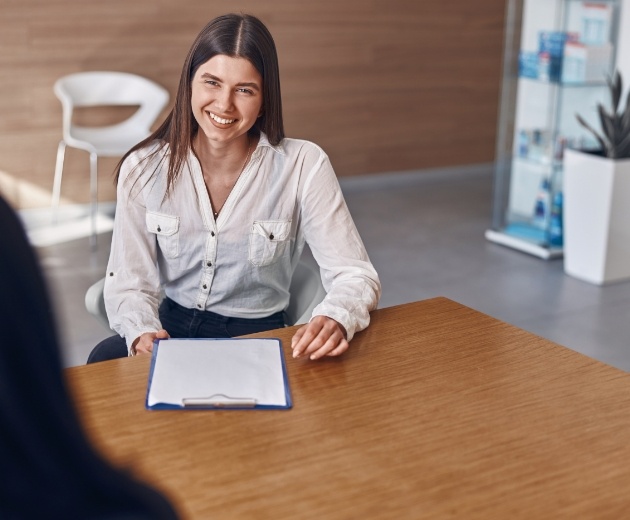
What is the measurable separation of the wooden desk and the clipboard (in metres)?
0.03

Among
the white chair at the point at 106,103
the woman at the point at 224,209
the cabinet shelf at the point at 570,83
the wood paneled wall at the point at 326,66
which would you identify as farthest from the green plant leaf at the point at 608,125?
the woman at the point at 224,209

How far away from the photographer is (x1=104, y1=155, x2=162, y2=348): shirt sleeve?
2090mm

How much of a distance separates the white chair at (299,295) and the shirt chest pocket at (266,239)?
0.17 m

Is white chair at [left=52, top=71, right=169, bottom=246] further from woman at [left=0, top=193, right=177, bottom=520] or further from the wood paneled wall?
woman at [left=0, top=193, right=177, bottom=520]

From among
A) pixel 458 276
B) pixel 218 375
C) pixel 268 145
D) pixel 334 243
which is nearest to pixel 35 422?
pixel 218 375

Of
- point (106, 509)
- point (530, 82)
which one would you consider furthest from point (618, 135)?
point (106, 509)

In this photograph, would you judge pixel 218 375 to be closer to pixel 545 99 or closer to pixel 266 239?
pixel 266 239

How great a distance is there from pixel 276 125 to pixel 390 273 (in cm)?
270

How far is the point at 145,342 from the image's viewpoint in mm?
1930

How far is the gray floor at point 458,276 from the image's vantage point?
4094mm

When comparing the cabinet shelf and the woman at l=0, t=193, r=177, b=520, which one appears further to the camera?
the cabinet shelf

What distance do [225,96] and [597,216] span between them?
3092 mm

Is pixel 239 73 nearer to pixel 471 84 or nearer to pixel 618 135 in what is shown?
pixel 618 135

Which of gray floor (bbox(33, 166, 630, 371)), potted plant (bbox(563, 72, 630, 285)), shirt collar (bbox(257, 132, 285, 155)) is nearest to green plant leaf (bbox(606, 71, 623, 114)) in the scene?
potted plant (bbox(563, 72, 630, 285))
